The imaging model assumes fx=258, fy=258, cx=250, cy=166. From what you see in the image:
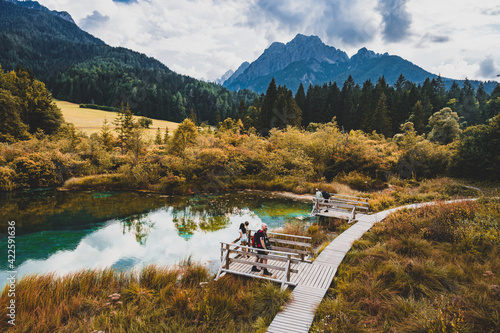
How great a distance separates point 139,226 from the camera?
16.2 meters

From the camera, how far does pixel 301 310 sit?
645cm

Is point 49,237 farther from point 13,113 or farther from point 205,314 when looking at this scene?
point 13,113

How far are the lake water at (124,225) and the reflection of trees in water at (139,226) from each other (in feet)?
0.17

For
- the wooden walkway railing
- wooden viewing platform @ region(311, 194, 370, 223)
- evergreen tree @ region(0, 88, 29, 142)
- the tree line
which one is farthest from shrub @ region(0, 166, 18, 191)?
the tree line

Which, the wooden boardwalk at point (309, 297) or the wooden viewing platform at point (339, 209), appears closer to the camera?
the wooden boardwalk at point (309, 297)

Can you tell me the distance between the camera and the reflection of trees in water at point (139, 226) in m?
14.6

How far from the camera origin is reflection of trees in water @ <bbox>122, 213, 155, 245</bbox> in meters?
14.6

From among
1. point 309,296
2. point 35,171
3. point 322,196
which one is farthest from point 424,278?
point 35,171

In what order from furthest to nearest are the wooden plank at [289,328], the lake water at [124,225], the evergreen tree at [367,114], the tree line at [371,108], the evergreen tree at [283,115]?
the evergreen tree at [367,114] < the evergreen tree at [283,115] < the tree line at [371,108] < the lake water at [124,225] < the wooden plank at [289,328]

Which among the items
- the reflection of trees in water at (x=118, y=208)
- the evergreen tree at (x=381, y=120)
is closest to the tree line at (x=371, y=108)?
the evergreen tree at (x=381, y=120)

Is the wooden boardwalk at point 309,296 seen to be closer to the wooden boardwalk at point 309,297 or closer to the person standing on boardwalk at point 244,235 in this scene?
the wooden boardwalk at point 309,297

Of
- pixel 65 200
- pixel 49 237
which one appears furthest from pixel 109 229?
pixel 65 200

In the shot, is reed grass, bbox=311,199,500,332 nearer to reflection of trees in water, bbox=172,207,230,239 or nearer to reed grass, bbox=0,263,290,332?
reed grass, bbox=0,263,290,332

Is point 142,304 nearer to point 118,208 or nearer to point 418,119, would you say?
point 118,208
